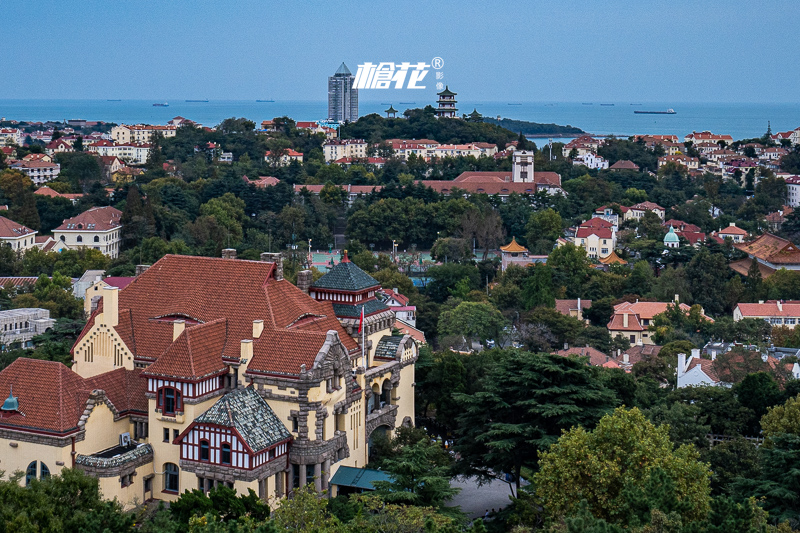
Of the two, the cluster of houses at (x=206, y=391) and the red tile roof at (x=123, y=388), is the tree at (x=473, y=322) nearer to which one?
the cluster of houses at (x=206, y=391)

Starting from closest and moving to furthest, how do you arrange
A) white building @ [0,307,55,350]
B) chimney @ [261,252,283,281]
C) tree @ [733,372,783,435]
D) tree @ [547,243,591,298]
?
chimney @ [261,252,283,281] < tree @ [733,372,783,435] < white building @ [0,307,55,350] < tree @ [547,243,591,298]

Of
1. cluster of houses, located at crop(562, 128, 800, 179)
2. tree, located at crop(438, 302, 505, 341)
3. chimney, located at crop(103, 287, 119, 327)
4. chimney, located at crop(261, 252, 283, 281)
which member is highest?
cluster of houses, located at crop(562, 128, 800, 179)

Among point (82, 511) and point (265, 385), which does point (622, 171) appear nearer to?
point (265, 385)

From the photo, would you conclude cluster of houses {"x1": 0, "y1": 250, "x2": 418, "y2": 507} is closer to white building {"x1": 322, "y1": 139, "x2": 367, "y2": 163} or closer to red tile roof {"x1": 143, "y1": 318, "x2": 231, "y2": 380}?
red tile roof {"x1": 143, "y1": 318, "x2": 231, "y2": 380}

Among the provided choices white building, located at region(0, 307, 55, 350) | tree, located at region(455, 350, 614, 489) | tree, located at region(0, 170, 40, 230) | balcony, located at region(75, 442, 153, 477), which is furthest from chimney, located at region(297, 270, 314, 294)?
tree, located at region(0, 170, 40, 230)

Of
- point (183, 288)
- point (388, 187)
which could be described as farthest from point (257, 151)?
point (183, 288)

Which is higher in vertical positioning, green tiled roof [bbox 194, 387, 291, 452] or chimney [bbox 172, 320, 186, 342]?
chimney [bbox 172, 320, 186, 342]

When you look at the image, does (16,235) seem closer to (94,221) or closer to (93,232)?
(93,232)
